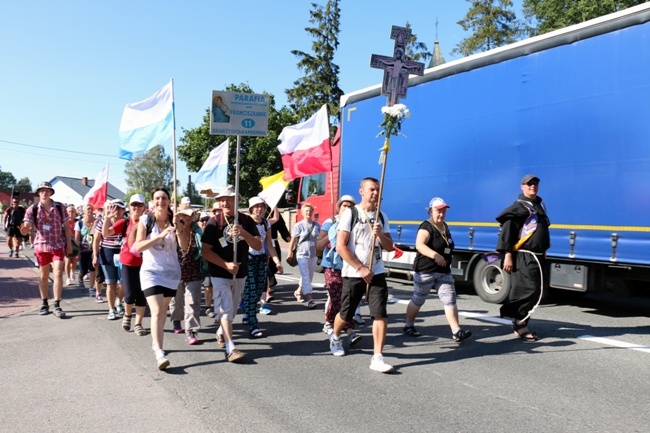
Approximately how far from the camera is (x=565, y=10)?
94.3 ft

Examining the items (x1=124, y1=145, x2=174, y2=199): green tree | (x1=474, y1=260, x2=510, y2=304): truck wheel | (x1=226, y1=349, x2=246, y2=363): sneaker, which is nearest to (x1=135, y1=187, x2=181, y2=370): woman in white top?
(x1=226, y1=349, x2=246, y2=363): sneaker

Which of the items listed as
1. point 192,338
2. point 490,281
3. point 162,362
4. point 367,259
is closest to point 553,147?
point 490,281

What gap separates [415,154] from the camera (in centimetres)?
1038

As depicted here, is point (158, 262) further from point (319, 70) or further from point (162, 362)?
point (319, 70)

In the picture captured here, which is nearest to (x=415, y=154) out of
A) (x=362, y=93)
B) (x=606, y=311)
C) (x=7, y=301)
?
(x=362, y=93)

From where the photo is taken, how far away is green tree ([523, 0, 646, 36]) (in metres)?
25.8

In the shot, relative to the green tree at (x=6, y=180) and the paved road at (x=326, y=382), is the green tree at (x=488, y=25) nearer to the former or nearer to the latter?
the paved road at (x=326, y=382)

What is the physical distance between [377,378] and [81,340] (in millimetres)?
3659

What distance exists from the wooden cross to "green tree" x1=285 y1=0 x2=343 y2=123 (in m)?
31.7

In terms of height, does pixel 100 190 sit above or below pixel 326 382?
above

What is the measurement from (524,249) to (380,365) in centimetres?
253

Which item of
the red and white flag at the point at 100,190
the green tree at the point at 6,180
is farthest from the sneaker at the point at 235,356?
the green tree at the point at 6,180

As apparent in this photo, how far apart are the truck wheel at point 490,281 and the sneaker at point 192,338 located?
16.3 feet

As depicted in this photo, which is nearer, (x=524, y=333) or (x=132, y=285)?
(x=524, y=333)
